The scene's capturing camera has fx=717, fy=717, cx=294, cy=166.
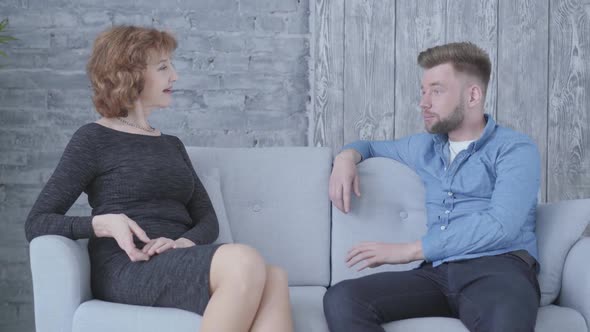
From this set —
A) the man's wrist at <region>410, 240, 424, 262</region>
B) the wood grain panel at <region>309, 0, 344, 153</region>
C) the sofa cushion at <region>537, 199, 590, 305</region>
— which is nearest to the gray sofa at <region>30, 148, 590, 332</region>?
the sofa cushion at <region>537, 199, 590, 305</region>

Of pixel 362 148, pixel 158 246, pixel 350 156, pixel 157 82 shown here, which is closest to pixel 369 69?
pixel 362 148

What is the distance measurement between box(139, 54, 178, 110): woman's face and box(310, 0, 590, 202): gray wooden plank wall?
97cm

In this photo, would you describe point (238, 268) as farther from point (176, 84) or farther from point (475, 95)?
point (176, 84)

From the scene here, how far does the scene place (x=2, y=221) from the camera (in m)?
3.01

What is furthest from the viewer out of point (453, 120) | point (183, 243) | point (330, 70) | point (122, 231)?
point (330, 70)

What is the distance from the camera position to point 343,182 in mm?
2248

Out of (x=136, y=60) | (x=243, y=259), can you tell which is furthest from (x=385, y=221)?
(x=136, y=60)

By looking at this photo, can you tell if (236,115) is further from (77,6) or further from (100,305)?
(100,305)

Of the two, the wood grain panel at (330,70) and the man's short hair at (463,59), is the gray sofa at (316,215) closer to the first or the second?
the man's short hair at (463,59)

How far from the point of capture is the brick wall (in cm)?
300

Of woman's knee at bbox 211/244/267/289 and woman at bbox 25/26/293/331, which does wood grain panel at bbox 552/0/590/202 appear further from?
woman's knee at bbox 211/244/267/289

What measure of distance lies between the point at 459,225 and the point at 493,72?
1.24 metres

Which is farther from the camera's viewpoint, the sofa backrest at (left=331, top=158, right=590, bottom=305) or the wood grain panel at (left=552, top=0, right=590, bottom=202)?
the wood grain panel at (left=552, top=0, right=590, bottom=202)

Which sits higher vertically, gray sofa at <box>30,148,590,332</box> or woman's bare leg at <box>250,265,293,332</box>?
gray sofa at <box>30,148,590,332</box>
